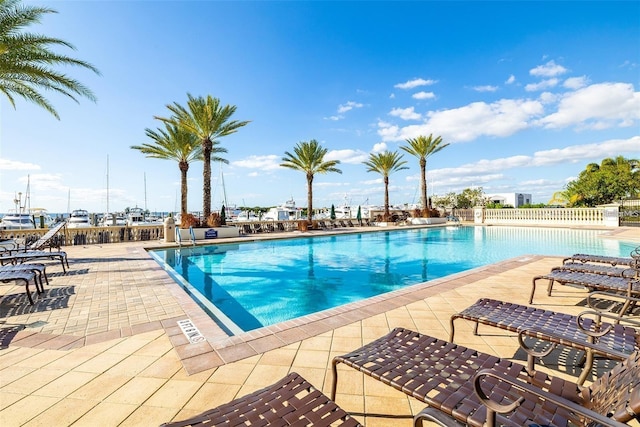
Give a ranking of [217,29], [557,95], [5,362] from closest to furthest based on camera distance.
→ [5,362], [217,29], [557,95]

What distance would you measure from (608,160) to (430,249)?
45565mm

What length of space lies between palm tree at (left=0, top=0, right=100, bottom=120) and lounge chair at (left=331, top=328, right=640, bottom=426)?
40.0ft

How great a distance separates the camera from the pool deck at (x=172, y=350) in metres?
2.45

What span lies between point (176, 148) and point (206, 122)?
3.44m

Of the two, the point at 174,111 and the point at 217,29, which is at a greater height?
the point at 217,29

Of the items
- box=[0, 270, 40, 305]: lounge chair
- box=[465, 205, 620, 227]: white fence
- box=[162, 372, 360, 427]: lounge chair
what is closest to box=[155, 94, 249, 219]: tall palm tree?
box=[0, 270, 40, 305]: lounge chair

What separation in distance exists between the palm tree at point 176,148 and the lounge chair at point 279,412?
18408 mm

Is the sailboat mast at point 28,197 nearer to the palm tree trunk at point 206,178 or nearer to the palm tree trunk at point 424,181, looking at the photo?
the palm tree trunk at point 206,178

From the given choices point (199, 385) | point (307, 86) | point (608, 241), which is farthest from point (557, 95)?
point (199, 385)

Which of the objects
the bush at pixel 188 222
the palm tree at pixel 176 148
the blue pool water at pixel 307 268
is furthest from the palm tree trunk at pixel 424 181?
the bush at pixel 188 222

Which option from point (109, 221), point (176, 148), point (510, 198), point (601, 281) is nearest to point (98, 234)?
point (176, 148)

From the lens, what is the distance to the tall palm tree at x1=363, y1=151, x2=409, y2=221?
29.8 meters

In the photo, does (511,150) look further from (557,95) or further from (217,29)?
(217,29)

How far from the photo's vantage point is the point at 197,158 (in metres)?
20.8
